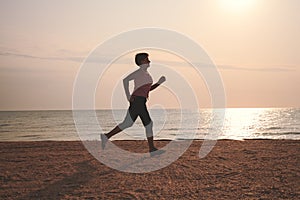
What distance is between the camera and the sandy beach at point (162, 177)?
4.91 meters

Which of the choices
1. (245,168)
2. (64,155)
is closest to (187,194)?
(245,168)

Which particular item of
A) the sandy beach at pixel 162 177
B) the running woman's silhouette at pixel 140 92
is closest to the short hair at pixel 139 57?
the running woman's silhouette at pixel 140 92

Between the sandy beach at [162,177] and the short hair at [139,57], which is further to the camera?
the short hair at [139,57]

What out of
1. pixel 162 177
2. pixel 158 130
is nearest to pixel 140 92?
pixel 162 177

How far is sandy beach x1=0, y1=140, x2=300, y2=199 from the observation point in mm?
4910

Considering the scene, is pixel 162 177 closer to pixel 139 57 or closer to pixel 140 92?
pixel 140 92

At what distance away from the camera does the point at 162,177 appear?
5.79 meters

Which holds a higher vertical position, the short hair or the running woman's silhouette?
the short hair

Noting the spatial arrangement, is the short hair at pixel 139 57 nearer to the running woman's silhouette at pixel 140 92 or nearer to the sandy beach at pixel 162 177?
the running woman's silhouette at pixel 140 92

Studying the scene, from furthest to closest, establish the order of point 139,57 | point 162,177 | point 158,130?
point 158,130 < point 139,57 < point 162,177

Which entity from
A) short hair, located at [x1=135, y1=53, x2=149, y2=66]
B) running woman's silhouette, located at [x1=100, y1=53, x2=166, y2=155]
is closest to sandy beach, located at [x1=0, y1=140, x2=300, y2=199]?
running woman's silhouette, located at [x1=100, y1=53, x2=166, y2=155]

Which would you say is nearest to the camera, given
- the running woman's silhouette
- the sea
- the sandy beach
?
the sandy beach

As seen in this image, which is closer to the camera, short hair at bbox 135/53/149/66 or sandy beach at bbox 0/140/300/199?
sandy beach at bbox 0/140/300/199

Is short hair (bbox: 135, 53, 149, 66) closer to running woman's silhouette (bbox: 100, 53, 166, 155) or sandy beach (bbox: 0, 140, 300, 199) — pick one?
running woman's silhouette (bbox: 100, 53, 166, 155)
